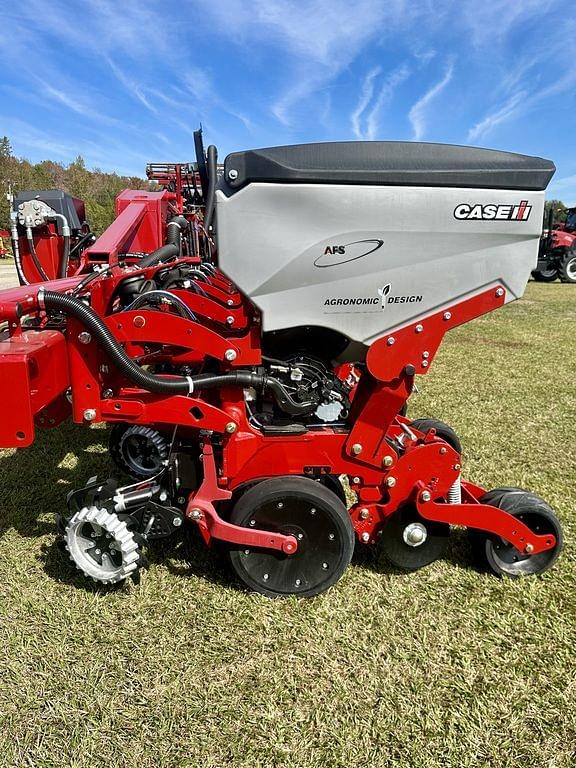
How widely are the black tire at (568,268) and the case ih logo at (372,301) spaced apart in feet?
58.5

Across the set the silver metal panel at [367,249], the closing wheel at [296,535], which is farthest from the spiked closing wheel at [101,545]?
the silver metal panel at [367,249]

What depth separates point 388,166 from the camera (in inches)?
78.4

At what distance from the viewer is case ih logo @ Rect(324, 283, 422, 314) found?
2.13m

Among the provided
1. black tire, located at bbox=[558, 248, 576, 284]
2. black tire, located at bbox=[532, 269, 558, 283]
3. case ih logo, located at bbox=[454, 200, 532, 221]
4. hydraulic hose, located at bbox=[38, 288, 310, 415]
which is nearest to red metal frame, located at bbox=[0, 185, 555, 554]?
hydraulic hose, located at bbox=[38, 288, 310, 415]

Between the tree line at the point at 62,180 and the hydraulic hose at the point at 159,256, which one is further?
the tree line at the point at 62,180

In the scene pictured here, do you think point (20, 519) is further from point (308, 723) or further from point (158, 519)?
point (308, 723)

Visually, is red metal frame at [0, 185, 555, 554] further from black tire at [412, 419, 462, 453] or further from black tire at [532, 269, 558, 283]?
black tire at [532, 269, 558, 283]

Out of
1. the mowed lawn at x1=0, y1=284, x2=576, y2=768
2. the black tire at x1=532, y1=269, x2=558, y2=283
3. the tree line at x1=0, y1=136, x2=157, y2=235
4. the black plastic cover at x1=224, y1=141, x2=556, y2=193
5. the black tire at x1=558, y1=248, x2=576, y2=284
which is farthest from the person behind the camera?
the tree line at x1=0, y1=136, x2=157, y2=235

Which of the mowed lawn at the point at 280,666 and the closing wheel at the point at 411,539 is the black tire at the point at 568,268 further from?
the closing wheel at the point at 411,539

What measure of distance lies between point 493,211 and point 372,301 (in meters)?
0.57

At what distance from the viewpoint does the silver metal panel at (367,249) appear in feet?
6.56

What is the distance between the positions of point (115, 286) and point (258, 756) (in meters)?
2.03

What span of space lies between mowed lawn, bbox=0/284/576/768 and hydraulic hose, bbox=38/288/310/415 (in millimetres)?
962

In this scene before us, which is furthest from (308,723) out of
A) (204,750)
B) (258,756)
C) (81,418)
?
Answer: (81,418)
